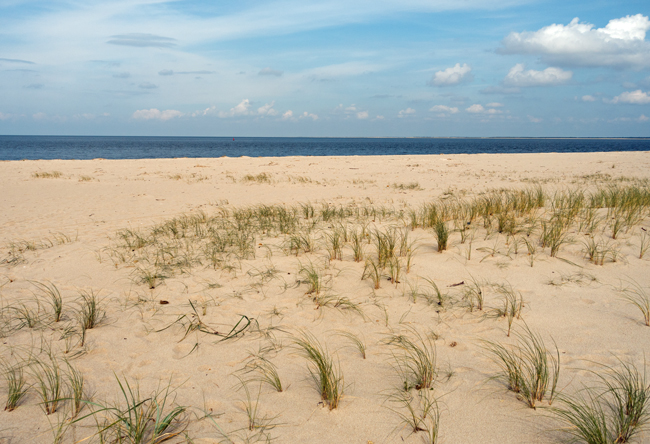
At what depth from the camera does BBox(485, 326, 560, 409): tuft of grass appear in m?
2.38

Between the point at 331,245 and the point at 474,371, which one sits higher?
the point at 331,245

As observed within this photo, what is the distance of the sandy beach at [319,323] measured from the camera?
7.60 feet

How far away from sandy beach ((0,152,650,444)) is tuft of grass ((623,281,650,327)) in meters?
0.03

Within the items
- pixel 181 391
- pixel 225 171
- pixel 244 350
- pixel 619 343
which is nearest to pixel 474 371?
pixel 619 343

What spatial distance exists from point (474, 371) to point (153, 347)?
268 centimetres

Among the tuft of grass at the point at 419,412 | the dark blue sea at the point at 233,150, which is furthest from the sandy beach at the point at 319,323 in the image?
the dark blue sea at the point at 233,150

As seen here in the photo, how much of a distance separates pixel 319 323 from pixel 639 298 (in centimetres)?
318

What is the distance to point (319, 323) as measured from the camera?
3.49m

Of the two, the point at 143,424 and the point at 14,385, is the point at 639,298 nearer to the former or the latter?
the point at 143,424

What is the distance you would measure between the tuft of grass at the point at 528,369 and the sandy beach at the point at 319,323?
0.13ft

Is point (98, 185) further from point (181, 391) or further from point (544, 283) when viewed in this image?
point (544, 283)

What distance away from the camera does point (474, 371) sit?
2.72 metres

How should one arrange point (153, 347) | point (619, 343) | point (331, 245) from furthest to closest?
point (331, 245), point (153, 347), point (619, 343)

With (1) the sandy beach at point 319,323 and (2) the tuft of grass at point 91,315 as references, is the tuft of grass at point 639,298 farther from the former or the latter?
(2) the tuft of grass at point 91,315
